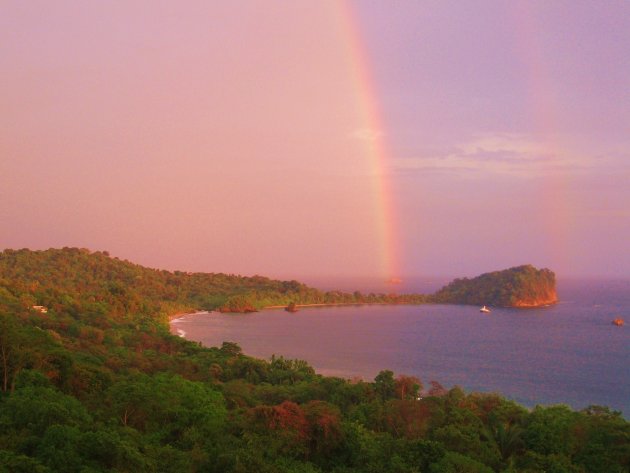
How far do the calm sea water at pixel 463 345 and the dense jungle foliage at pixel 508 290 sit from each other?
1447 centimetres

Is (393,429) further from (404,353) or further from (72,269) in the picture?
(72,269)

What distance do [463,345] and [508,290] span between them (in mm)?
58272

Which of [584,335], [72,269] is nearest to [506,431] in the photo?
[584,335]

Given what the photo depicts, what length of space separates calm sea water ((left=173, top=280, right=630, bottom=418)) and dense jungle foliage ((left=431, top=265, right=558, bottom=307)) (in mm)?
14469

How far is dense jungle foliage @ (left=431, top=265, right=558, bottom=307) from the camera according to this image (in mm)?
109812

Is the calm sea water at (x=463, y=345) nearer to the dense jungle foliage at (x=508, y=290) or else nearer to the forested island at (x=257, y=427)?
the dense jungle foliage at (x=508, y=290)

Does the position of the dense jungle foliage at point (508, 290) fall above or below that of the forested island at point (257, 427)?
above

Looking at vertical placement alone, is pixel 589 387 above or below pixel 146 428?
below

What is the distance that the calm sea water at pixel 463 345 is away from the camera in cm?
3806

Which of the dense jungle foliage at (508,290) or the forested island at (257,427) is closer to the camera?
the forested island at (257,427)

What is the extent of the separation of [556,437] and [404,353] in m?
37.7

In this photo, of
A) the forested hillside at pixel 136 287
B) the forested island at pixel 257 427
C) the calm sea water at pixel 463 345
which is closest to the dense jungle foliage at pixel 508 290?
the forested hillside at pixel 136 287

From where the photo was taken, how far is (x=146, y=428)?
12469 mm

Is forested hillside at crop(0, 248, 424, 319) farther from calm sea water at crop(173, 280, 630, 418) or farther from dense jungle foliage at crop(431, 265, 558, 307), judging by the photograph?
dense jungle foliage at crop(431, 265, 558, 307)
